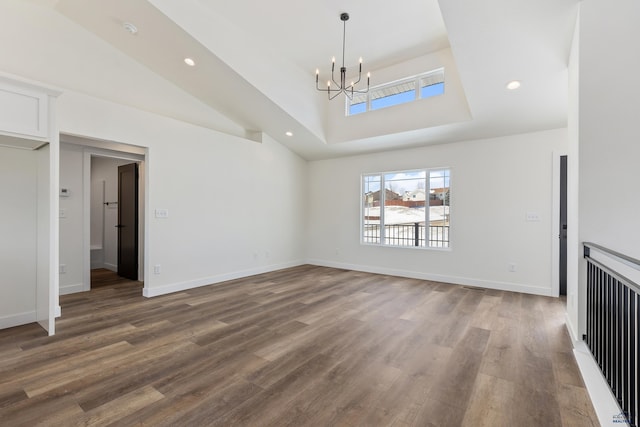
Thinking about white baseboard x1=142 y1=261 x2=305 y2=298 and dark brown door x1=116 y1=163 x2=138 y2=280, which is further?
dark brown door x1=116 y1=163 x2=138 y2=280

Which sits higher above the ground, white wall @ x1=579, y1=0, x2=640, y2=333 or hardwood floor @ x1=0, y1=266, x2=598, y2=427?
white wall @ x1=579, y1=0, x2=640, y2=333

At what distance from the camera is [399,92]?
200 inches

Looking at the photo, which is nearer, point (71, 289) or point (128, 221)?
point (71, 289)

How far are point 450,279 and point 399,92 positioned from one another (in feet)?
11.1

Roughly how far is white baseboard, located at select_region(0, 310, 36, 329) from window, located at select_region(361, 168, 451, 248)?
518 cm

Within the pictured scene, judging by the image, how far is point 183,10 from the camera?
3439 millimetres

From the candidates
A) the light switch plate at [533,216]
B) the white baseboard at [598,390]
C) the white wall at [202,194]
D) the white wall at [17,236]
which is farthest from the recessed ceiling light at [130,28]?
the light switch plate at [533,216]

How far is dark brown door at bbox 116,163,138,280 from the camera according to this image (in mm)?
5477

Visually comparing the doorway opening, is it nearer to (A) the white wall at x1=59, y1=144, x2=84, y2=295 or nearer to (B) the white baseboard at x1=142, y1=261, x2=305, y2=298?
(A) the white wall at x1=59, y1=144, x2=84, y2=295

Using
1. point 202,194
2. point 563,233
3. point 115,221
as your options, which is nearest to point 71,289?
point 115,221

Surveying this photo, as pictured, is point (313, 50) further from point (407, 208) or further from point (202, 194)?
point (407, 208)

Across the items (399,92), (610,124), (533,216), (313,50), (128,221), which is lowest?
(128,221)

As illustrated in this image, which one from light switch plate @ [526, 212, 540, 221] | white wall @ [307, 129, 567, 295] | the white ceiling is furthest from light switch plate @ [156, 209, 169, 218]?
light switch plate @ [526, 212, 540, 221]

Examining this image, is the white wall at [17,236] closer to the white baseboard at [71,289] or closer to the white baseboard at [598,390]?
the white baseboard at [71,289]
